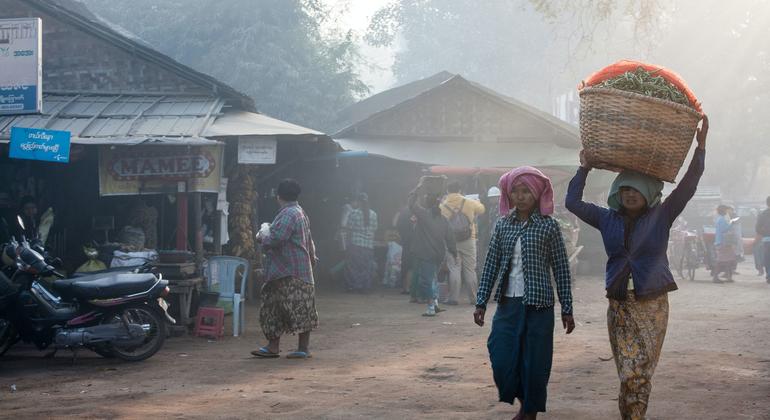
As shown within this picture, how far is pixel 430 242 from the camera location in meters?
13.5

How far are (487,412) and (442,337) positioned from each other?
14.9ft

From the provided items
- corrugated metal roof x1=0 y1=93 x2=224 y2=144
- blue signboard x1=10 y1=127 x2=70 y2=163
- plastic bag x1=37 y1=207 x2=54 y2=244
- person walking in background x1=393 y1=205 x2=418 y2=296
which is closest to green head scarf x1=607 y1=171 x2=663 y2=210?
corrugated metal roof x1=0 y1=93 x2=224 y2=144

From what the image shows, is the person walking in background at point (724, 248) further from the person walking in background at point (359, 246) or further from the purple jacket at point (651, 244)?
the purple jacket at point (651, 244)

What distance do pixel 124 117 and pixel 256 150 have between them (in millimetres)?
2153

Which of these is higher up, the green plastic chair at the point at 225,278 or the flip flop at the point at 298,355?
the green plastic chair at the point at 225,278

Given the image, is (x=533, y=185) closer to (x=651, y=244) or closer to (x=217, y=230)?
(x=651, y=244)

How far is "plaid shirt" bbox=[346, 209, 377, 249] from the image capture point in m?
17.5

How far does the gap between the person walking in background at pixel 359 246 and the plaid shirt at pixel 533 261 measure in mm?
11542

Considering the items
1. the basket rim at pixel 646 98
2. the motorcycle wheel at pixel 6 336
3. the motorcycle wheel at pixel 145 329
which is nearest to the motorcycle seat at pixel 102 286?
the motorcycle wheel at pixel 145 329

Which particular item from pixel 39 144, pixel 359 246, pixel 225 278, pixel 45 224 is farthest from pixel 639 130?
pixel 359 246

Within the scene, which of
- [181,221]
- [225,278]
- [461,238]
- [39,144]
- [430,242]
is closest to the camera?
[39,144]

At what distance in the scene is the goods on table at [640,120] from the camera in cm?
518

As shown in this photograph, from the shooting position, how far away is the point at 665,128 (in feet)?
17.1

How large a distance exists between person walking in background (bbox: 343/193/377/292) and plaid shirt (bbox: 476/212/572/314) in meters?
11.5
